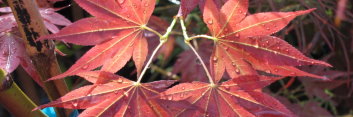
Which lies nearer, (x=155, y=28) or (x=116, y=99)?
(x=116, y=99)

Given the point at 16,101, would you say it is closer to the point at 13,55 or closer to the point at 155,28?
the point at 13,55

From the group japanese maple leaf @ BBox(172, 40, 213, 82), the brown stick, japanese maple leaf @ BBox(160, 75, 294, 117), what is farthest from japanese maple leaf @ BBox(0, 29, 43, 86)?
japanese maple leaf @ BBox(172, 40, 213, 82)

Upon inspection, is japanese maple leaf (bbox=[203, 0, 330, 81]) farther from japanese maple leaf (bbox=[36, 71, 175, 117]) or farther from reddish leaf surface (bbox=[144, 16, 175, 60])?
reddish leaf surface (bbox=[144, 16, 175, 60])

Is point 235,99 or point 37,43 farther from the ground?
point 37,43

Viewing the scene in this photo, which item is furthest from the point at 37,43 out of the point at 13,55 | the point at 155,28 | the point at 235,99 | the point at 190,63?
the point at 190,63

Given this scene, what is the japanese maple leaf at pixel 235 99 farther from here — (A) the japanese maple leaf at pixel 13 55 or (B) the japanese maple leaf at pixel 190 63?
(B) the japanese maple leaf at pixel 190 63

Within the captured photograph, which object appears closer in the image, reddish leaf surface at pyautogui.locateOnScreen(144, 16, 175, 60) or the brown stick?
the brown stick
